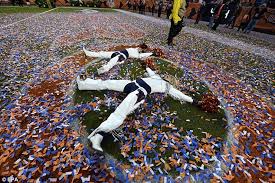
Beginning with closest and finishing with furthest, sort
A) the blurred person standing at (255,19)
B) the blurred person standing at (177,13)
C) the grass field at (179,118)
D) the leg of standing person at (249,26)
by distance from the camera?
the grass field at (179,118) → the blurred person standing at (177,13) → the blurred person standing at (255,19) → the leg of standing person at (249,26)

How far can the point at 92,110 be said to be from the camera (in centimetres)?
511

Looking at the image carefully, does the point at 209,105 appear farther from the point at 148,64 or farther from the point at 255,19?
the point at 255,19

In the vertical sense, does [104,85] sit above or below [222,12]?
below

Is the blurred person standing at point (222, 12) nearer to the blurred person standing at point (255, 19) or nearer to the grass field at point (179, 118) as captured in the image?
the blurred person standing at point (255, 19)

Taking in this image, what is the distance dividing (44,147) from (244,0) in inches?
1144

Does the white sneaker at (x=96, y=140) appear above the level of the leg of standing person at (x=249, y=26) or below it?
above

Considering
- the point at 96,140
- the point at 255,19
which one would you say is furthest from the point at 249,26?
the point at 96,140

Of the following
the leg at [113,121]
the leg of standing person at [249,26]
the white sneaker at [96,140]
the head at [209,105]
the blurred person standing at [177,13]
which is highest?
the blurred person standing at [177,13]

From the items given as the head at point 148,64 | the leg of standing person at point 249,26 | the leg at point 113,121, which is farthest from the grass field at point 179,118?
the leg of standing person at point 249,26

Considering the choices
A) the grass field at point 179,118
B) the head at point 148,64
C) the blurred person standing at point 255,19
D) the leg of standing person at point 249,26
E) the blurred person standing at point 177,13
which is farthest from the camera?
the leg of standing person at point 249,26

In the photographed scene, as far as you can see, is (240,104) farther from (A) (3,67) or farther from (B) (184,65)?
(A) (3,67)

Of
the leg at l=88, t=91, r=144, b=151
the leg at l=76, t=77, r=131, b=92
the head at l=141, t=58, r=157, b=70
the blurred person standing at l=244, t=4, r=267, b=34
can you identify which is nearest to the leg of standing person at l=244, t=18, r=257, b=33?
the blurred person standing at l=244, t=4, r=267, b=34

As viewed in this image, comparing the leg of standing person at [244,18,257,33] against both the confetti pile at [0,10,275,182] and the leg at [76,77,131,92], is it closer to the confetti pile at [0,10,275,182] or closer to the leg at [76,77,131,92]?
the confetti pile at [0,10,275,182]

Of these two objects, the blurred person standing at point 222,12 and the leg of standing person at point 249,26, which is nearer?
the blurred person standing at point 222,12
